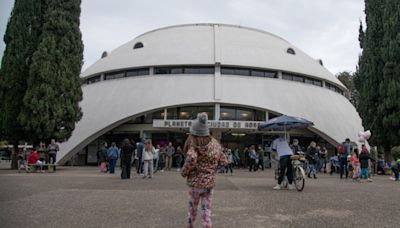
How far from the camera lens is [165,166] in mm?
19875

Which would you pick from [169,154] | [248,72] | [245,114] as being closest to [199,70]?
[248,72]

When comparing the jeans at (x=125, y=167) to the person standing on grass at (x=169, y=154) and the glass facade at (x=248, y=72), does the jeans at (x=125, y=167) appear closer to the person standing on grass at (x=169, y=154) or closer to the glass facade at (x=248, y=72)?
the person standing on grass at (x=169, y=154)

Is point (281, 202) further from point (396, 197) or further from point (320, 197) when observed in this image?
point (396, 197)

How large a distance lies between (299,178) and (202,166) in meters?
5.50

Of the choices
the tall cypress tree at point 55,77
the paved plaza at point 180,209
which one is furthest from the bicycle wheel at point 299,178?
the tall cypress tree at point 55,77

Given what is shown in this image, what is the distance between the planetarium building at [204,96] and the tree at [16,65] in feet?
20.6

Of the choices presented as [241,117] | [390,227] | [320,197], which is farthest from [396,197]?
[241,117]

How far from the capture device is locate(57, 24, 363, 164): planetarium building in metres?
23.8

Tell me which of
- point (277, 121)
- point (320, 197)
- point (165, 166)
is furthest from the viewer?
point (165, 166)

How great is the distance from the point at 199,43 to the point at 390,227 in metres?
26.2

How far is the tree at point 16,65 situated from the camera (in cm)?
1731

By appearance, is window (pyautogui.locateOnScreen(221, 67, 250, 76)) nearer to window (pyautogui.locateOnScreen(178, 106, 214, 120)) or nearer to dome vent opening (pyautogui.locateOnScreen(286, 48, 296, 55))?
window (pyautogui.locateOnScreen(178, 106, 214, 120))

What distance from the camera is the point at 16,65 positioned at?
1758 cm

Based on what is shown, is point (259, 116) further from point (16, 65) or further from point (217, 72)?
point (16, 65)
